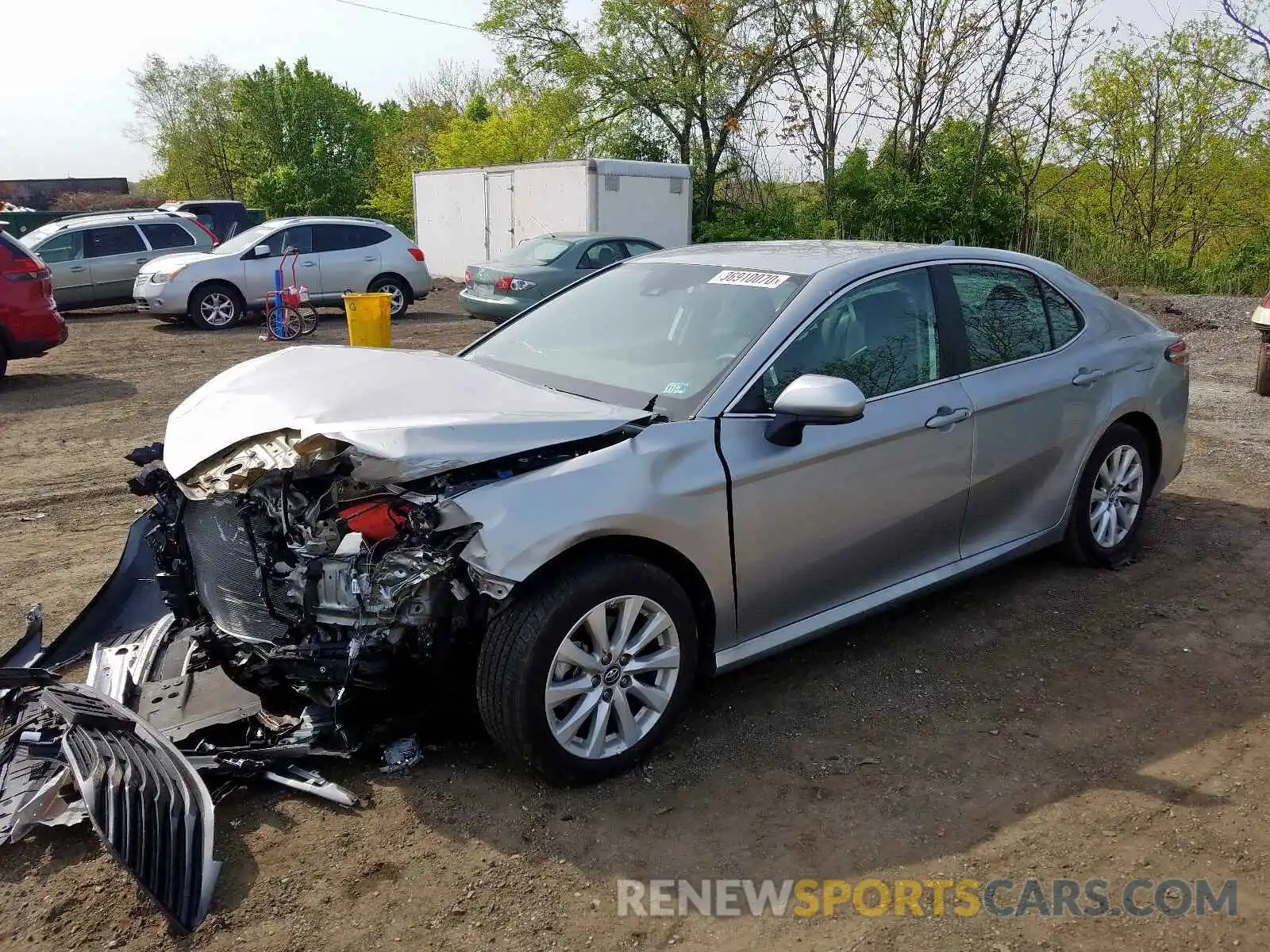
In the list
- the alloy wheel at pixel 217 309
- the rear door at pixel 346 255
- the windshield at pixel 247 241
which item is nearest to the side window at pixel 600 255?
the rear door at pixel 346 255

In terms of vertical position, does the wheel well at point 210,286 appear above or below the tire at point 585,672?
above

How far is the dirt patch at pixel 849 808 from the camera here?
2684 millimetres

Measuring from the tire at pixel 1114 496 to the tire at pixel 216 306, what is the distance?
1359 centimetres

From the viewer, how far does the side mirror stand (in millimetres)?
3375

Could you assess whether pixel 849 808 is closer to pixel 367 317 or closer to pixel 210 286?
pixel 367 317

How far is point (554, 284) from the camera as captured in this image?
46.5 ft

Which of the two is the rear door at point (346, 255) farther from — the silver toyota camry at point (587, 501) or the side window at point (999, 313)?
the side window at point (999, 313)

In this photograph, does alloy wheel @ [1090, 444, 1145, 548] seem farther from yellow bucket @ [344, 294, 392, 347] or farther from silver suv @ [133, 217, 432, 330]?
silver suv @ [133, 217, 432, 330]

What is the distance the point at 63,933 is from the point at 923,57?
74.5 feet

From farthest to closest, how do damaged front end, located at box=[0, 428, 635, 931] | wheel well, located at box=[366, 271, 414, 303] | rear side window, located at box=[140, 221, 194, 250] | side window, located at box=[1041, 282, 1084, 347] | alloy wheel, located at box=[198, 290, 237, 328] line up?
rear side window, located at box=[140, 221, 194, 250], wheel well, located at box=[366, 271, 414, 303], alloy wheel, located at box=[198, 290, 237, 328], side window, located at box=[1041, 282, 1084, 347], damaged front end, located at box=[0, 428, 635, 931]

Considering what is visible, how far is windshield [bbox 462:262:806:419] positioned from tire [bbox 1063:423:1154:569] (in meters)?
2.03

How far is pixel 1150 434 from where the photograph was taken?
523cm

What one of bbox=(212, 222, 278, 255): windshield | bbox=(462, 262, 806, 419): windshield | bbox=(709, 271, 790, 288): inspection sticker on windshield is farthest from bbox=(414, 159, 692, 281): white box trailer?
bbox=(709, 271, 790, 288): inspection sticker on windshield

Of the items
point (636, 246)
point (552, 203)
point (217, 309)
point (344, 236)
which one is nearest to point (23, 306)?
point (217, 309)
